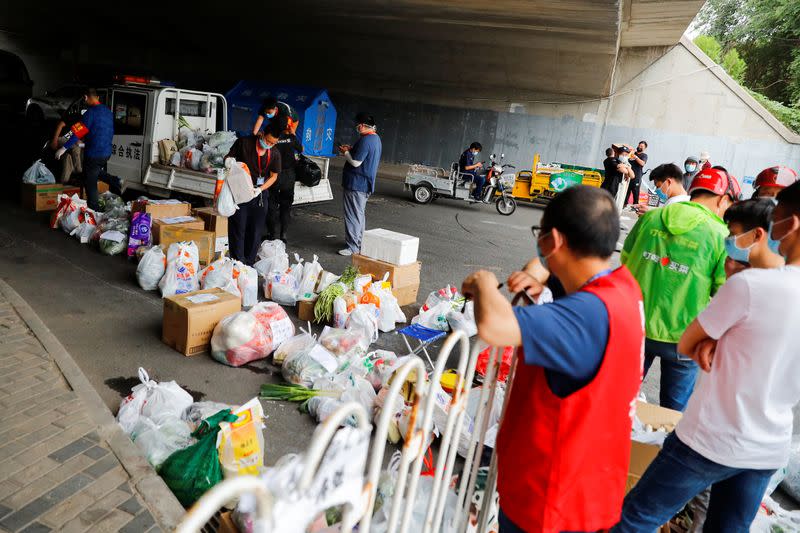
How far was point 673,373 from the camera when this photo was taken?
11.4ft

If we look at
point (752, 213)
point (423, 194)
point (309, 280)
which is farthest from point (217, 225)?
point (423, 194)

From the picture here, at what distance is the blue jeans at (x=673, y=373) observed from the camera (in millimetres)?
3373

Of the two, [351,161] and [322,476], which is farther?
[351,161]

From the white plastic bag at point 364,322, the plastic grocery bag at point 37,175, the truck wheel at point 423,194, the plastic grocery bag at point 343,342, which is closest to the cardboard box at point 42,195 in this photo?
the plastic grocery bag at point 37,175

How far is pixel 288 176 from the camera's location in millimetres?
7773

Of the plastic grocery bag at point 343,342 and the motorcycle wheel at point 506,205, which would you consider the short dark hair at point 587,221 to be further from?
the motorcycle wheel at point 506,205

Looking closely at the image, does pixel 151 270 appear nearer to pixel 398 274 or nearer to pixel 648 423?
pixel 398 274

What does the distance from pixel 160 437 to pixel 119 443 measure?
0.68ft

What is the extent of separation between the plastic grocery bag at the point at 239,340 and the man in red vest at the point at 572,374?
311 centimetres

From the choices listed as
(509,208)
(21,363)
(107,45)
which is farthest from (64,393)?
(107,45)

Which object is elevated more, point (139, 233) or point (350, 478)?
point (350, 478)

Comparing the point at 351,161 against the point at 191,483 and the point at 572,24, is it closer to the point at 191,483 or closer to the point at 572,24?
the point at 191,483

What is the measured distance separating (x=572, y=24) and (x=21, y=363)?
12.8m

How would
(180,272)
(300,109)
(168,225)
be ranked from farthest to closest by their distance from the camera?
(300,109), (168,225), (180,272)
